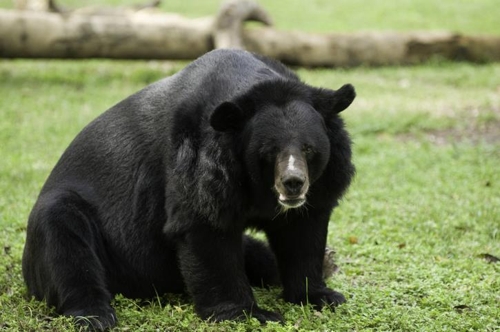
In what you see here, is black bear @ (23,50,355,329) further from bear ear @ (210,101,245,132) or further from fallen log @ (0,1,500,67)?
fallen log @ (0,1,500,67)

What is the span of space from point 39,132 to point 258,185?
634 cm

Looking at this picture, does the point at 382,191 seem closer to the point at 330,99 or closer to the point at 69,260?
the point at 330,99

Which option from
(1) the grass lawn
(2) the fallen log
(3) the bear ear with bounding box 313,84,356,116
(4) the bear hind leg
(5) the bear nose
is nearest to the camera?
(5) the bear nose

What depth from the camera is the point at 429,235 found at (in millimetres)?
6848

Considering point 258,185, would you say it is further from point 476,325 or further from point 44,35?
point 44,35

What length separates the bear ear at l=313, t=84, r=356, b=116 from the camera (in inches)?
188

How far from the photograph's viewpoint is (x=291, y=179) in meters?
4.39

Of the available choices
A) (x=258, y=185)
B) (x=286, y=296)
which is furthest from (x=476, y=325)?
(x=258, y=185)

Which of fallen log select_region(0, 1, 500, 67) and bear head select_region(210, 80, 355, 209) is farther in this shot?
fallen log select_region(0, 1, 500, 67)

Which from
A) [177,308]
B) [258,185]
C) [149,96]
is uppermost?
[149,96]

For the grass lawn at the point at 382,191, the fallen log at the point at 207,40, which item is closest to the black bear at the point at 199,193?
the grass lawn at the point at 382,191

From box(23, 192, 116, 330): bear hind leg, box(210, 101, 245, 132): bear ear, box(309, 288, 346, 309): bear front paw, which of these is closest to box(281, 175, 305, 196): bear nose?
box(210, 101, 245, 132): bear ear

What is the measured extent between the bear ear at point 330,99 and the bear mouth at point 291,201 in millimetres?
606

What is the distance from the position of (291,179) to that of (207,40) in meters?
9.67
